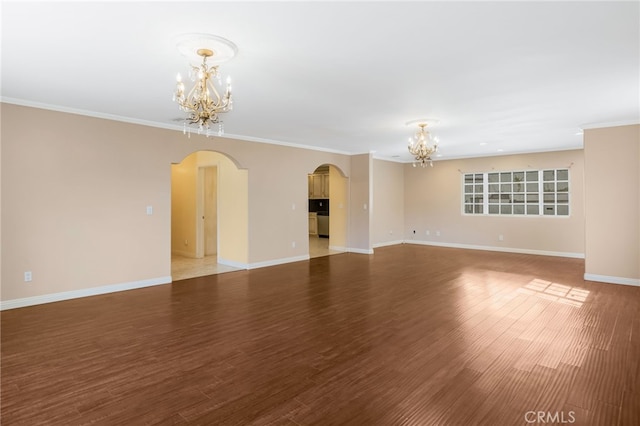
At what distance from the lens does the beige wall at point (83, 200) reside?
14.5ft

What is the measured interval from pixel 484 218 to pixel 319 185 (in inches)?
214

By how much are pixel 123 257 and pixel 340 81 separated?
13.4ft

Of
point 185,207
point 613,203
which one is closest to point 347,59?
point 613,203

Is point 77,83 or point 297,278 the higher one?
point 77,83

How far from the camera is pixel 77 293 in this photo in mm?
4902

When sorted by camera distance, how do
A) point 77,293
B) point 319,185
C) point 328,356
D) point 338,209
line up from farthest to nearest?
point 319,185
point 338,209
point 77,293
point 328,356

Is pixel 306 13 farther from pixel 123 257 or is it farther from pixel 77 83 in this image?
pixel 123 257

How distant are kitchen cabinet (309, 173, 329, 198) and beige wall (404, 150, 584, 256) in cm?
273

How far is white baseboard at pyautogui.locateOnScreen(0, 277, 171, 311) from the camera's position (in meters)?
4.41

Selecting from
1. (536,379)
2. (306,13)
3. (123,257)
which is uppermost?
(306,13)

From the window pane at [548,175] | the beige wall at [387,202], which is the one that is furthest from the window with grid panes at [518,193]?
the beige wall at [387,202]

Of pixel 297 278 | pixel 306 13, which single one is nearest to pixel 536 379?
pixel 306 13

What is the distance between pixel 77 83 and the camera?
3.79 metres

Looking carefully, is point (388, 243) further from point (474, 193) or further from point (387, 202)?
point (474, 193)
